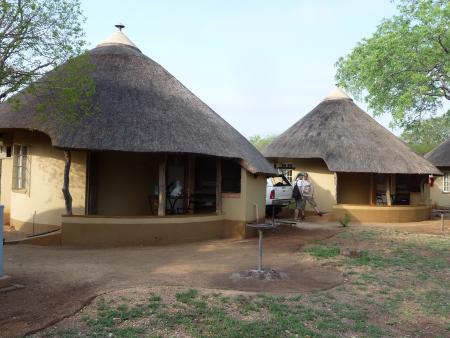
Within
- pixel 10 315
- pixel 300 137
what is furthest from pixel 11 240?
pixel 300 137

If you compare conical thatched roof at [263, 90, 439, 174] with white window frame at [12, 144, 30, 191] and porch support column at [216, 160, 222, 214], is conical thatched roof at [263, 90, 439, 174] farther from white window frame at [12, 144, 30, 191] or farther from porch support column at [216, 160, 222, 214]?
white window frame at [12, 144, 30, 191]

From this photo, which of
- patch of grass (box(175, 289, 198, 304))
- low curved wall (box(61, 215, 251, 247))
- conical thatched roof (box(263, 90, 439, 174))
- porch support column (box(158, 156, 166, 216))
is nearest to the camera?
patch of grass (box(175, 289, 198, 304))

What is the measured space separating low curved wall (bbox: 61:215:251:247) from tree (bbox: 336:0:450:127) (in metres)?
10.4

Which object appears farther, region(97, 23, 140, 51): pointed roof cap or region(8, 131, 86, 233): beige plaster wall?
region(97, 23, 140, 51): pointed roof cap

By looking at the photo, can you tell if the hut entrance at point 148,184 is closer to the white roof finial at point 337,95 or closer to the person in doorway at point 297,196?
the person in doorway at point 297,196

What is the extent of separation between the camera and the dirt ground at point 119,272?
6098 mm

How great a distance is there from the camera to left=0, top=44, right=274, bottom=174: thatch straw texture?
11289 mm

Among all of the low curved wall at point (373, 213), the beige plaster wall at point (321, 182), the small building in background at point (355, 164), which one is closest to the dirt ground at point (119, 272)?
the low curved wall at point (373, 213)

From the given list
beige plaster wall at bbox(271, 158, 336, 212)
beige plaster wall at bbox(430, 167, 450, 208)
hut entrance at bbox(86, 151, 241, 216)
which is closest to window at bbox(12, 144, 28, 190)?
hut entrance at bbox(86, 151, 241, 216)

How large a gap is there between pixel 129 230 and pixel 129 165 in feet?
8.74

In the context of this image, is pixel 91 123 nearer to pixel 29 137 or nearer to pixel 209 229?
pixel 29 137

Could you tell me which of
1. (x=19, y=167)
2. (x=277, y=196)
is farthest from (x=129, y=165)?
(x=277, y=196)

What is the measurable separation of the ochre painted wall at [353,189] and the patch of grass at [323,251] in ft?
30.3

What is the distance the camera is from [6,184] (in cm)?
1487
